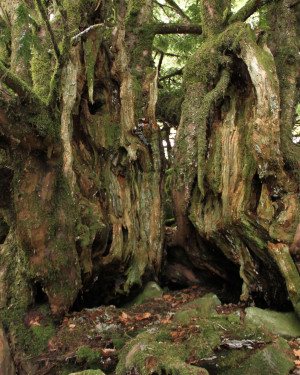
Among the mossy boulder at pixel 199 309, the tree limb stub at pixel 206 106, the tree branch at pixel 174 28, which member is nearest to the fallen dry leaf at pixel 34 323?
the mossy boulder at pixel 199 309

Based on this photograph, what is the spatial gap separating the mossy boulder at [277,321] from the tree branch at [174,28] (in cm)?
635

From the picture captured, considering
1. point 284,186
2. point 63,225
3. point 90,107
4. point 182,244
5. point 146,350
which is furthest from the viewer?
point 182,244

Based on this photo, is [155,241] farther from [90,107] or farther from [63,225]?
[90,107]

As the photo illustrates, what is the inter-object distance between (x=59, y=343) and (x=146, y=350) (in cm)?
131

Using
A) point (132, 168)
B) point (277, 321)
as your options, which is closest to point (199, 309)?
point (277, 321)

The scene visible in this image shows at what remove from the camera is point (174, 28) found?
292 inches

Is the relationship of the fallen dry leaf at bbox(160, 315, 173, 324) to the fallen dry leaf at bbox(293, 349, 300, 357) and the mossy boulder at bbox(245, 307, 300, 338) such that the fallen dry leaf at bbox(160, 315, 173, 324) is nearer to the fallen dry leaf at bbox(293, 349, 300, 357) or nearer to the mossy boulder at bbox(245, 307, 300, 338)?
the mossy boulder at bbox(245, 307, 300, 338)

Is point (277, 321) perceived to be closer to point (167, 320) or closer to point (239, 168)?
point (167, 320)

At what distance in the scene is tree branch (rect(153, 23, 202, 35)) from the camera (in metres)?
7.19

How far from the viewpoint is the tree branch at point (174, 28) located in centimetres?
719

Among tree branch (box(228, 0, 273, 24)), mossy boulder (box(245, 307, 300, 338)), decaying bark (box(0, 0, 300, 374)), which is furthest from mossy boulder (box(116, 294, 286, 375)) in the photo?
tree branch (box(228, 0, 273, 24))

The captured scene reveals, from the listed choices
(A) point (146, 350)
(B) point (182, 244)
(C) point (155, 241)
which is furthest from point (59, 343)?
(B) point (182, 244)

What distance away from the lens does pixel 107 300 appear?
521 cm

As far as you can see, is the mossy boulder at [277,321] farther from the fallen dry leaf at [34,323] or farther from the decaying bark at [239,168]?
the fallen dry leaf at [34,323]
